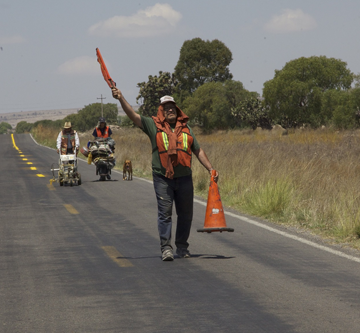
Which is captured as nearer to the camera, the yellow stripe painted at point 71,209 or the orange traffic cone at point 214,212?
the orange traffic cone at point 214,212

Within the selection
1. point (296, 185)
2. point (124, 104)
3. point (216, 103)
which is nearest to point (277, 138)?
point (296, 185)

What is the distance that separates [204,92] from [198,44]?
52.4ft

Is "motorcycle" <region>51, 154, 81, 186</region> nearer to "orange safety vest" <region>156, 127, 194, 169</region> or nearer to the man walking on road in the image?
the man walking on road

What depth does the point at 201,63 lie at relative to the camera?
89625mm

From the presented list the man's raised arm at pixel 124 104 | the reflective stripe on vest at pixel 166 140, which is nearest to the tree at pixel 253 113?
the reflective stripe on vest at pixel 166 140

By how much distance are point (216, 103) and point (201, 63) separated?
18240 mm

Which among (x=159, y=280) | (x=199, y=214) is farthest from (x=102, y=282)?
(x=199, y=214)

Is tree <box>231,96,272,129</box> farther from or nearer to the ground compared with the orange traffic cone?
farther from the ground

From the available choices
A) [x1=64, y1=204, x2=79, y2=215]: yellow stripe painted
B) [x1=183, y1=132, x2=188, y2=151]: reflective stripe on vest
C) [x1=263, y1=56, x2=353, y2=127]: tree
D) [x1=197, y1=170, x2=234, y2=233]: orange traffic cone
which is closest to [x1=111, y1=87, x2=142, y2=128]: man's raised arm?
[x1=183, y1=132, x2=188, y2=151]: reflective stripe on vest

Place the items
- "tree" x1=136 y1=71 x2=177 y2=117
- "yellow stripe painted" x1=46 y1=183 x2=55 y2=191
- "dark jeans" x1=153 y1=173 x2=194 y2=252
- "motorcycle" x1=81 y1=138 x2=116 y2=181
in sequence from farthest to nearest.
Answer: "tree" x1=136 y1=71 x2=177 y2=117
"motorcycle" x1=81 y1=138 x2=116 y2=181
"yellow stripe painted" x1=46 y1=183 x2=55 y2=191
"dark jeans" x1=153 y1=173 x2=194 y2=252

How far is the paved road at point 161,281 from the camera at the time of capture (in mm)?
5395

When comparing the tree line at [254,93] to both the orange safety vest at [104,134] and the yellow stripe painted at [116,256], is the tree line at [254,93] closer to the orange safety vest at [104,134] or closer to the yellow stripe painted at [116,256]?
Answer: the orange safety vest at [104,134]

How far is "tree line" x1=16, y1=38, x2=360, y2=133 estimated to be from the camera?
55688 mm

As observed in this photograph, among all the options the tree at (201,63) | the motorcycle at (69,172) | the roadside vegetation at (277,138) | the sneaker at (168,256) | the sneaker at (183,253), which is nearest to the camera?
the sneaker at (168,256)
